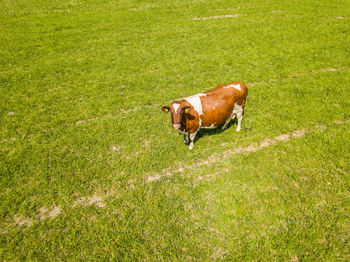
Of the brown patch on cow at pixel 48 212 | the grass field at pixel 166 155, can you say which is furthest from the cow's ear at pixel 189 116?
the brown patch on cow at pixel 48 212

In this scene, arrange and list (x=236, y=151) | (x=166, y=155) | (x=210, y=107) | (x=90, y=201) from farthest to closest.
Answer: (x=236, y=151) < (x=166, y=155) < (x=210, y=107) < (x=90, y=201)

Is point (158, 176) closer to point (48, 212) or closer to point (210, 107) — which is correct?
point (210, 107)

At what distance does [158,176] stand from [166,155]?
748mm

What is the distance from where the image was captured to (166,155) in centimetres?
633

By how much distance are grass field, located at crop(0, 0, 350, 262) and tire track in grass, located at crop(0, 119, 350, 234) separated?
29mm

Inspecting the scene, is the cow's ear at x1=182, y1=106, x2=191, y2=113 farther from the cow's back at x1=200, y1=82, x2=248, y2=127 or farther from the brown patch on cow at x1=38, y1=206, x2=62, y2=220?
the brown patch on cow at x1=38, y1=206, x2=62, y2=220

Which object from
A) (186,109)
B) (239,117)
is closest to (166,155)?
(186,109)

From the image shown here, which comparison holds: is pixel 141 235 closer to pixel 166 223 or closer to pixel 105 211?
pixel 166 223

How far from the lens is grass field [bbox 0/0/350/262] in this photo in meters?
4.64

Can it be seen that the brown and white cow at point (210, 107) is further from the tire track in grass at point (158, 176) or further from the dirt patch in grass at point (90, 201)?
the dirt patch in grass at point (90, 201)

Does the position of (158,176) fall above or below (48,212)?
above

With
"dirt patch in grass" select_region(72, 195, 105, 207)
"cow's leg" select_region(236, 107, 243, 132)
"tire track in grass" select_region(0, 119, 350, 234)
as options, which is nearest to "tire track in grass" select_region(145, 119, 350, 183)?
"tire track in grass" select_region(0, 119, 350, 234)

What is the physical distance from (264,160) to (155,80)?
224 inches

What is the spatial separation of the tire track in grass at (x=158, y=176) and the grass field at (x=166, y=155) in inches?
1.1
